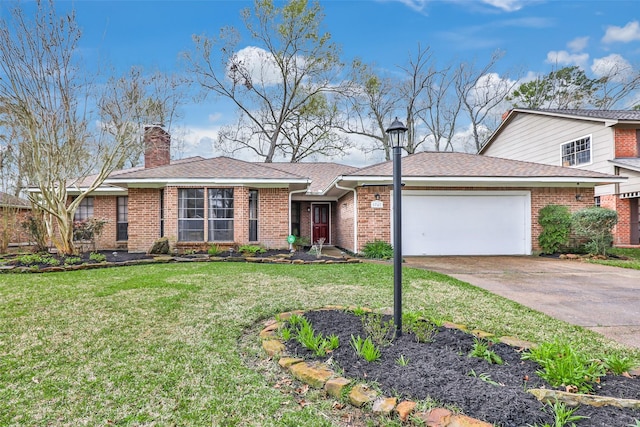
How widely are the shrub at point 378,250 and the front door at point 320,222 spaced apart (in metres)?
5.04

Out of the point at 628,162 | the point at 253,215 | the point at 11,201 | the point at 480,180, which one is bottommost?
the point at 253,215

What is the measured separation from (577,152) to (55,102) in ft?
60.0

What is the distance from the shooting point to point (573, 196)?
11.6m

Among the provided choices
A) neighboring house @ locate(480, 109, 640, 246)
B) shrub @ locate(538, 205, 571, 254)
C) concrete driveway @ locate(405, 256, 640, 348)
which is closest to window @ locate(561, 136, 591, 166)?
neighboring house @ locate(480, 109, 640, 246)

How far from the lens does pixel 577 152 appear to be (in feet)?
48.7

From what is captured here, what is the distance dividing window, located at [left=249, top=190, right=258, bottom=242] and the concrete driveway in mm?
4860

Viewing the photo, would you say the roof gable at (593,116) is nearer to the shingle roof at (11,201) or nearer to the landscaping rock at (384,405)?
the landscaping rock at (384,405)

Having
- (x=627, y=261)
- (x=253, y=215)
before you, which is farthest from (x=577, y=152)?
(x=253, y=215)

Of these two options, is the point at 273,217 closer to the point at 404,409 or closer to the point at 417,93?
the point at 404,409

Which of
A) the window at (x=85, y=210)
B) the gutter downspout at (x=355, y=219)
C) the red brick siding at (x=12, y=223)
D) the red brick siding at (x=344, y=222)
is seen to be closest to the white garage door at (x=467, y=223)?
the gutter downspout at (x=355, y=219)

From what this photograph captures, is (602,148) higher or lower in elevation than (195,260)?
higher

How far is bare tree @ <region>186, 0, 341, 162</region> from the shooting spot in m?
20.9

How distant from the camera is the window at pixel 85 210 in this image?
13.9m

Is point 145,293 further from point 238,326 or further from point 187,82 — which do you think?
point 187,82
